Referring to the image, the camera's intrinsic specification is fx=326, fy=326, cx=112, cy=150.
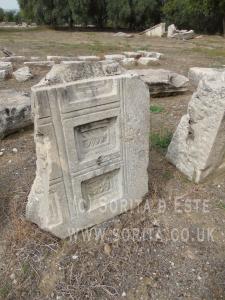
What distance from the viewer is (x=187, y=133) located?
3521 mm

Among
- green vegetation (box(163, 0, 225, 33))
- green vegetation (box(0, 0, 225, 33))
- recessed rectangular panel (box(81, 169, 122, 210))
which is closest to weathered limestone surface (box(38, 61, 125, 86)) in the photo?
recessed rectangular panel (box(81, 169, 122, 210))

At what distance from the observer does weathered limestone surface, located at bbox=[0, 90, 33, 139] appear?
4.51 m

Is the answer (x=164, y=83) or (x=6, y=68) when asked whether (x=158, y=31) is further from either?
(x=164, y=83)

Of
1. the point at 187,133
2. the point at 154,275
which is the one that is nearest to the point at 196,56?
the point at 187,133

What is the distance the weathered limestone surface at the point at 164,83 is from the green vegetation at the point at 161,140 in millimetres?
1676

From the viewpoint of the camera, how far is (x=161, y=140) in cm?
437

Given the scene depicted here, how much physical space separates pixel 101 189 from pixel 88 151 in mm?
440

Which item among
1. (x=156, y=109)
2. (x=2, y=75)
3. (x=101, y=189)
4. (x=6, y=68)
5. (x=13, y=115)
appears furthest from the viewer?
(x=6, y=68)

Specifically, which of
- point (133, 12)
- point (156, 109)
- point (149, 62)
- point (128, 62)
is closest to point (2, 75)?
point (128, 62)

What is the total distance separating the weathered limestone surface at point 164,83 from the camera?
608 cm

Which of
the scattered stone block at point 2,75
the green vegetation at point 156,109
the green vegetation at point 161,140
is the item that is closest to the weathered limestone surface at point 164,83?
the green vegetation at point 156,109

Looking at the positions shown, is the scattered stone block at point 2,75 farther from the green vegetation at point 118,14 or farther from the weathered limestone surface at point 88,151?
the green vegetation at point 118,14

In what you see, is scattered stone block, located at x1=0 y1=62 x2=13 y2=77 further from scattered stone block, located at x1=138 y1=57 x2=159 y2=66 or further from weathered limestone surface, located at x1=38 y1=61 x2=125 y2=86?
weathered limestone surface, located at x1=38 y1=61 x2=125 y2=86

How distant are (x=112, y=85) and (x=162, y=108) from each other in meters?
3.23
